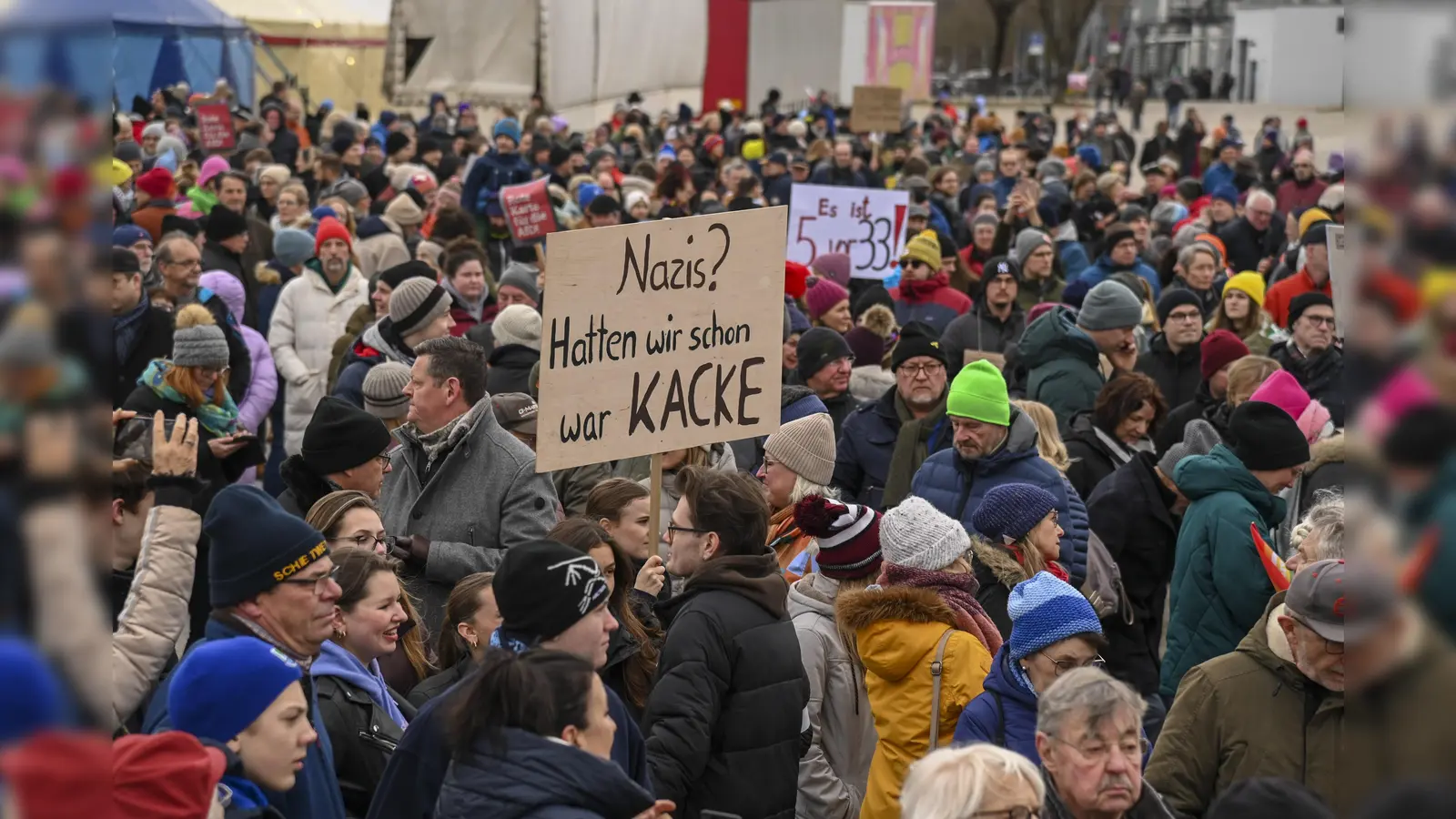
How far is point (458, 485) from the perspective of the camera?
15.8ft

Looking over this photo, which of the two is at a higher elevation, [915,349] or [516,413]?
[915,349]

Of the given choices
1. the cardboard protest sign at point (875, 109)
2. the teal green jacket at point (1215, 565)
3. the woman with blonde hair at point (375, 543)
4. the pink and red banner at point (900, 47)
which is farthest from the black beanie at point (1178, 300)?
the pink and red banner at point (900, 47)

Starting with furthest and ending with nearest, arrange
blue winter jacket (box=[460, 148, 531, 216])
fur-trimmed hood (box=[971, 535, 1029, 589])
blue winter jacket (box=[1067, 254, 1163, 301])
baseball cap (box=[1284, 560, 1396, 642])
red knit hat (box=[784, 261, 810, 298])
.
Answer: blue winter jacket (box=[460, 148, 531, 216]) < blue winter jacket (box=[1067, 254, 1163, 301]) < red knit hat (box=[784, 261, 810, 298]) < fur-trimmed hood (box=[971, 535, 1029, 589]) < baseball cap (box=[1284, 560, 1396, 642])

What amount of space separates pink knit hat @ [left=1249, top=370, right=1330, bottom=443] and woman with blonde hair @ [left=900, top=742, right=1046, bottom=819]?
3759 millimetres

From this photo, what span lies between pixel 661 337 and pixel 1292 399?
110 inches

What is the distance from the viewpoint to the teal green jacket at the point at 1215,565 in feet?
15.9

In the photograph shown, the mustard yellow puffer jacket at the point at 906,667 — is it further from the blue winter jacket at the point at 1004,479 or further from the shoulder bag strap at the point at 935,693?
the blue winter jacket at the point at 1004,479

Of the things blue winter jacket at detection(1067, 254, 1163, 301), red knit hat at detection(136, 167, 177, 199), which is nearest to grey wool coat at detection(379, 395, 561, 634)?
blue winter jacket at detection(1067, 254, 1163, 301)

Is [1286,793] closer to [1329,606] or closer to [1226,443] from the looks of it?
[1329,606]

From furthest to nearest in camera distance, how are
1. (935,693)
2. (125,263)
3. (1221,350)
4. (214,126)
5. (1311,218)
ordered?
(214,126), (1311,218), (1221,350), (125,263), (935,693)

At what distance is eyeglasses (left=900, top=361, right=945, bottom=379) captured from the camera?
657cm

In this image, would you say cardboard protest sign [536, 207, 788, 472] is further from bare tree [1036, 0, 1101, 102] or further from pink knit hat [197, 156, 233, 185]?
bare tree [1036, 0, 1101, 102]

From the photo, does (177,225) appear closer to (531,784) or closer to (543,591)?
(543,591)

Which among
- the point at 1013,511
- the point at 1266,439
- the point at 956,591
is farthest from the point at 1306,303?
the point at 956,591
